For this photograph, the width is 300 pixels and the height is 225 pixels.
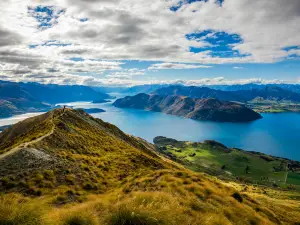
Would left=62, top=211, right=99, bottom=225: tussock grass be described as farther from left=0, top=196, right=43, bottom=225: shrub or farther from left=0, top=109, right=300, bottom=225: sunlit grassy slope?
left=0, top=196, right=43, bottom=225: shrub

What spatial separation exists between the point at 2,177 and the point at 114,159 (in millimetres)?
18155

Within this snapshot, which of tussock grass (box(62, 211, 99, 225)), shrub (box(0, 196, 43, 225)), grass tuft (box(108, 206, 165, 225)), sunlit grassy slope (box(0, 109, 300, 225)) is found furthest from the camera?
sunlit grassy slope (box(0, 109, 300, 225))

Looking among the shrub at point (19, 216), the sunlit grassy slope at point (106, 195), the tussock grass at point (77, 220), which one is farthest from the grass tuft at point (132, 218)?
the shrub at point (19, 216)

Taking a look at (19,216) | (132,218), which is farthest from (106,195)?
(19,216)

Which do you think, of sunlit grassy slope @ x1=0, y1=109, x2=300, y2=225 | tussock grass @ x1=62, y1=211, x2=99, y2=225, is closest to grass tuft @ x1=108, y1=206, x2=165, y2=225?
sunlit grassy slope @ x1=0, y1=109, x2=300, y2=225

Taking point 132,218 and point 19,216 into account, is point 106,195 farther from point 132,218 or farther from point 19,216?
point 19,216

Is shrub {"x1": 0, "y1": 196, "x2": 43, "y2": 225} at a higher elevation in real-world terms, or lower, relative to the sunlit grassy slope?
higher

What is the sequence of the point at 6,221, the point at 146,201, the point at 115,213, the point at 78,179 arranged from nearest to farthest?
the point at 6,221
the point at 115,213
the point at 146,201
the point at 78,179

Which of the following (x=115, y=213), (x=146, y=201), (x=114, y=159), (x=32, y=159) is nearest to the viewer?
(x=115, y=213)

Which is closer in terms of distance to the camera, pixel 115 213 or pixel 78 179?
pixel 115 213

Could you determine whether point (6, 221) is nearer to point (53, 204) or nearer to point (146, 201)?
point (146, 201)

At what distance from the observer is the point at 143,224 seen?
9445 millimetres

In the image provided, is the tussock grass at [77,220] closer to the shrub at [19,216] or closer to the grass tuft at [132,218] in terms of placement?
the grass tuft at [132,218]

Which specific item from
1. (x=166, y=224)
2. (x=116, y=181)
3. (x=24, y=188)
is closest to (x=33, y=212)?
(x=166, y=224)
